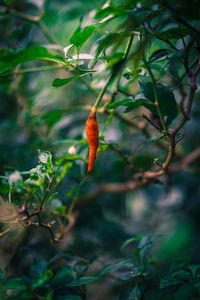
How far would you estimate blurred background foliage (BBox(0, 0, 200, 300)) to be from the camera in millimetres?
338

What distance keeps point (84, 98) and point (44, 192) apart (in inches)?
30.4

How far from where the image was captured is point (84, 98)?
1.10m

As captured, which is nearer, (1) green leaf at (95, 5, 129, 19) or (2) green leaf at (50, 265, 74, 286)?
(1) green leaf at (95, 5, 129, 19)

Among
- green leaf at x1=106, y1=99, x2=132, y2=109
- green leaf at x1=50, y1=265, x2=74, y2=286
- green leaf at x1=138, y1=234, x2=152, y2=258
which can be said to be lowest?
green leaf at x1=50, y1=265, x2=74, y2=286

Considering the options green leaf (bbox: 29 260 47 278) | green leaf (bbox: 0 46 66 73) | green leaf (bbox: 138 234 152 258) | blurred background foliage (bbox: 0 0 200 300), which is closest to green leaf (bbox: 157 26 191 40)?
blurred background foliage (bbox: 0 0 200 300)

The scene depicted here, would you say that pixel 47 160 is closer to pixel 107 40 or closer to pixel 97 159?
pixel 107 40

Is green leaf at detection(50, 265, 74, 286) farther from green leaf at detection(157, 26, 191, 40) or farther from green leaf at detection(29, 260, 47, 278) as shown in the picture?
green leaf at detection(157, 26, 191, 40)

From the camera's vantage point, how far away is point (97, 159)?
87 cm

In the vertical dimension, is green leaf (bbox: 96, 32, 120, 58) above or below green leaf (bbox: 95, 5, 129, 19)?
below

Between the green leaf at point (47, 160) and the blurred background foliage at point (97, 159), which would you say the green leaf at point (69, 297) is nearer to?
the blurred background foliage at point (97, 159)

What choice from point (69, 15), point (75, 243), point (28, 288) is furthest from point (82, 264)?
point (69, 15)

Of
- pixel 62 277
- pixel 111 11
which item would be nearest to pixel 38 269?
pixel 62 277

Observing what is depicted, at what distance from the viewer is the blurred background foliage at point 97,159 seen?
34 centimetres

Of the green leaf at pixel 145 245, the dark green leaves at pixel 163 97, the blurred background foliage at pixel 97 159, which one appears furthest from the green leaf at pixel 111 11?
the green leaf at pixel 145 245
